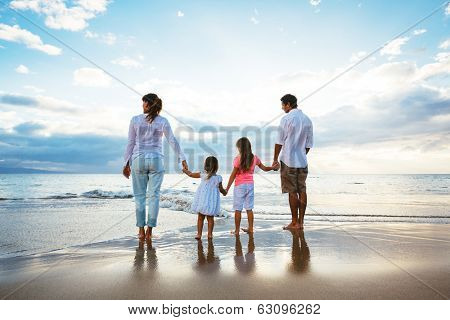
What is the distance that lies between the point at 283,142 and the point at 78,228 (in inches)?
171

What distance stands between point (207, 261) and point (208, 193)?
6.19ft

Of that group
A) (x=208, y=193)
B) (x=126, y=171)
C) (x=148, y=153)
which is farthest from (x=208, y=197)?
(x=126, y=171)

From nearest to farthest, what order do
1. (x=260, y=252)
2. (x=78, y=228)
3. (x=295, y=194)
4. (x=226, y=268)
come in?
(x=226, y=268), (x=260, y=252), (x=295, y=194), (x=78, y=228)

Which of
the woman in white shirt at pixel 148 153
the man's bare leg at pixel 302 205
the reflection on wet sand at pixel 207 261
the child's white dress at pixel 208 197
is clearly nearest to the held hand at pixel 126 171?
the woman in white shirt at pixel 148 153

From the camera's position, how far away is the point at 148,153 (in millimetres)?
4961

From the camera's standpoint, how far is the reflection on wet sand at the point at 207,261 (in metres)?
3.05

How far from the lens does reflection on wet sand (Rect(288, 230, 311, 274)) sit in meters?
3.02

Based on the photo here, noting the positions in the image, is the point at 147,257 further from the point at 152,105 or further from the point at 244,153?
the point at 244,153

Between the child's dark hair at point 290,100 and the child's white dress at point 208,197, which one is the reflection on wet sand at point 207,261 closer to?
the child's white dress at point 208,197

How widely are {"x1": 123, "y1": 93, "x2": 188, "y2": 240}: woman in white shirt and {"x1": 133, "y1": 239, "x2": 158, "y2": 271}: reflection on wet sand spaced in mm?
721

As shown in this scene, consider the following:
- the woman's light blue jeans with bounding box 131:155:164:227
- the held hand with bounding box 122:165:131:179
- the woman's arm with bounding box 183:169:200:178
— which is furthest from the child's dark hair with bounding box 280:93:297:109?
the held hand with bounding box 122:165:131:179
